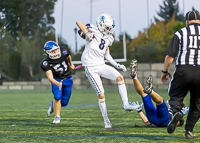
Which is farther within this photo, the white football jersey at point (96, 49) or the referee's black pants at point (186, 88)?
the white football jersey at point (96, 49)

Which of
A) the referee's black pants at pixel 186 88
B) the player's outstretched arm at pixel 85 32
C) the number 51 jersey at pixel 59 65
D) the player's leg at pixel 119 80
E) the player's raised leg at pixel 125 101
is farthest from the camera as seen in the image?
the number 51 jersey at pixel 59 65

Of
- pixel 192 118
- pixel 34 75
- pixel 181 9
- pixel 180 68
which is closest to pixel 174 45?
pixel 180 68

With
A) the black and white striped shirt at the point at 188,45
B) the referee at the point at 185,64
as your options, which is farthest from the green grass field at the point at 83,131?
the black and white striped shirt at the point at 188,45

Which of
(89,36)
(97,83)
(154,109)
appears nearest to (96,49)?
(89,36)

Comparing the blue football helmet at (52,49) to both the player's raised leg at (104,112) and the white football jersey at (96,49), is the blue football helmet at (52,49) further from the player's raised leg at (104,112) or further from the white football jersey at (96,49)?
the player's raised leg at (104,112)

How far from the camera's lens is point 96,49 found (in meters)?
6.25

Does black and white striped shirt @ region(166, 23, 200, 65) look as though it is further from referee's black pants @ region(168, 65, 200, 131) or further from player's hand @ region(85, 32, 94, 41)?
player's hand @ region(85, 32, 94, 41)

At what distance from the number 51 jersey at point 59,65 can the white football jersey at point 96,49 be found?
0.78 meters

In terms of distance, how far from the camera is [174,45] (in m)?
4.73

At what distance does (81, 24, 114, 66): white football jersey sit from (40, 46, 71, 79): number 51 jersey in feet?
2.57

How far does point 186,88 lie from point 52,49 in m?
2.70

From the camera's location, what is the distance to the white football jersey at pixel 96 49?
6.25 metres

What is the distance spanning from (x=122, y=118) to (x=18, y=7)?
17.0 meters

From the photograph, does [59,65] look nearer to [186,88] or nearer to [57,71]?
[57,71]
